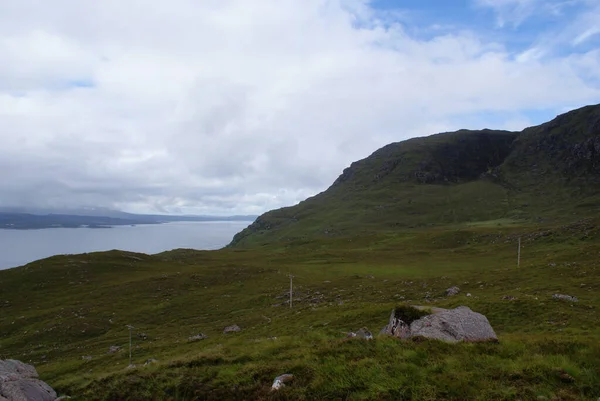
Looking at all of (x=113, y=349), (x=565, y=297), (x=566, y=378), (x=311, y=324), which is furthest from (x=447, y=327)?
(x=113, y=349)

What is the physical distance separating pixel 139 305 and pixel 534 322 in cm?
5194

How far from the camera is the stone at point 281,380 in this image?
13.2 m

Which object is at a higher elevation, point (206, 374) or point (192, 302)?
point (206, 374)

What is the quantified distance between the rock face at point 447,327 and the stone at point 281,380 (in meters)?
6.23

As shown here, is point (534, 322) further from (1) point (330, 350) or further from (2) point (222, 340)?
(2) point (222, 340)

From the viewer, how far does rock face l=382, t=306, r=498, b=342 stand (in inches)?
682

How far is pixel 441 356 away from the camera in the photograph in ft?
44.3

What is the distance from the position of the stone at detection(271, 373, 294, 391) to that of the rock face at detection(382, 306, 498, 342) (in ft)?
20.5

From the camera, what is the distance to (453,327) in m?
17.8

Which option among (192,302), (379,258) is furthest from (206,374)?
(379,258)

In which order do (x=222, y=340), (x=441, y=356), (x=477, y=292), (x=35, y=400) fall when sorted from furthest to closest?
1. (x=477, y=292)
2. (x=222, y=340)
3. (x=35, y=400)
4. (x=441, y=356)

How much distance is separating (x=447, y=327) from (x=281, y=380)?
902cm

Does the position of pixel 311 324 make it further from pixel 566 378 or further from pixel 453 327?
pixel 566 378

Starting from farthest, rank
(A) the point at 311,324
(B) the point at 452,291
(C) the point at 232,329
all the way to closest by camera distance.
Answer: (B) the point at 452,291 < (C) the point at 232,329 < (A) the point at 311,324
